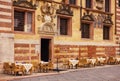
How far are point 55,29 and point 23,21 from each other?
293 cm

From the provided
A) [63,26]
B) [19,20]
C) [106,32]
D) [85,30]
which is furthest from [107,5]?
[19,20]

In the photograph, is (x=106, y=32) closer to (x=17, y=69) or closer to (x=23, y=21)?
(x=23, y=21)

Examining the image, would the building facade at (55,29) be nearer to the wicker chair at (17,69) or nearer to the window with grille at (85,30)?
the window with grille at (85,30)

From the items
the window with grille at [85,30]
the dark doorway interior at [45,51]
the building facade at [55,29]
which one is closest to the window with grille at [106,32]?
the building facade at [55,29]

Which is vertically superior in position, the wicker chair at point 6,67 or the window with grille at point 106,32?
the window with grille at point 106,32

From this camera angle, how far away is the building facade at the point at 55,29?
1877cm

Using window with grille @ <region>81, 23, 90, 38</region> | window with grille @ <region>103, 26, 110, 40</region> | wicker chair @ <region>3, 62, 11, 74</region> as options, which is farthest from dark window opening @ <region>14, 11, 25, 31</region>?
window with grille @ <region>103, 26, 110, 40</region>

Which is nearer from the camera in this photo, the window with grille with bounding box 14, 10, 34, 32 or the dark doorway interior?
the window with grille with bounding box 14, 10, 34, 32

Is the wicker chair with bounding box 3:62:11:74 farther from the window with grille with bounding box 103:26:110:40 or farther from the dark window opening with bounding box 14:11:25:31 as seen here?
the window with grille with bounding box 103:26:110:40

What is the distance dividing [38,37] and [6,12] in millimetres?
3203

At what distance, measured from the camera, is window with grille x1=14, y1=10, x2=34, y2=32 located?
19.7 metres

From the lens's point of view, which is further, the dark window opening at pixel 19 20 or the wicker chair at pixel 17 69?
the dark window opening at pixel 19 20

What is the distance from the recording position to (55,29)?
73.0 ft

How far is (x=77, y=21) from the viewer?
2422cm
